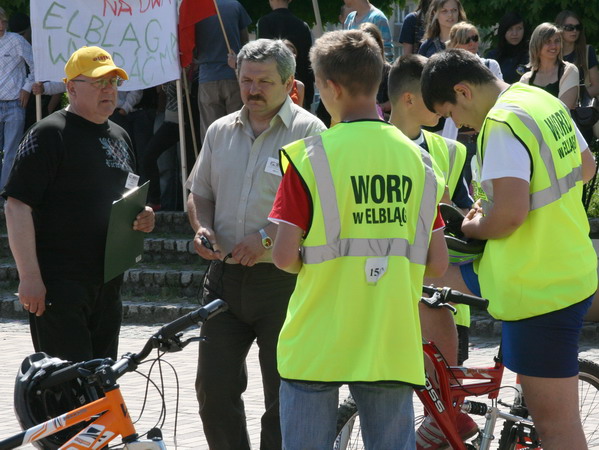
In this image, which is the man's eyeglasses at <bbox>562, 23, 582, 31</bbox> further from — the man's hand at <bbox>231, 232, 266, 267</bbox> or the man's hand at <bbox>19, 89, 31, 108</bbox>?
the man's hand at <bbox>231, 232, 266, 267</bbox>

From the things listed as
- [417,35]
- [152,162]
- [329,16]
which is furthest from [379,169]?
[329,16]

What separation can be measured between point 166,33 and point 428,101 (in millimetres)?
7606

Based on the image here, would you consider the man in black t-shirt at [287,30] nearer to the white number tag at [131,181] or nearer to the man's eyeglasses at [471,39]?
the man's eyeglasses at [471,39]

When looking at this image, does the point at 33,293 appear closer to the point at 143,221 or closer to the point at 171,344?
the point at 143,221

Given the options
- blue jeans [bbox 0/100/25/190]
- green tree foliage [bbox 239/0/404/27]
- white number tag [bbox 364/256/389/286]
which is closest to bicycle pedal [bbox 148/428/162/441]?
white number tag [bbox 364/256/389/286]

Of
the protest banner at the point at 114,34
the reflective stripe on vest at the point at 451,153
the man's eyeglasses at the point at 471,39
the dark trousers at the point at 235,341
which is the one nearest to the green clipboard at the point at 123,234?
the dark trousers at the point at 235,341

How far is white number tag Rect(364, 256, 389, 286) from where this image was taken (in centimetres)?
363

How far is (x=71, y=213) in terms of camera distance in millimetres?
5203

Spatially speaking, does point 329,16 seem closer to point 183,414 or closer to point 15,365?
point 15,365

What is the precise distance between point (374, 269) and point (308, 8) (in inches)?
569

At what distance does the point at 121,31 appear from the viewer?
11.5 metres

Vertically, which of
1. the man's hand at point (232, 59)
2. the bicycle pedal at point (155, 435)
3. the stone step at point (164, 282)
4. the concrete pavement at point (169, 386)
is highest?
the man's hand at point (232, 59)

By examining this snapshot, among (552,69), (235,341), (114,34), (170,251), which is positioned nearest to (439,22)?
(552,69)

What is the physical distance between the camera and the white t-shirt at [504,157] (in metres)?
4.07
